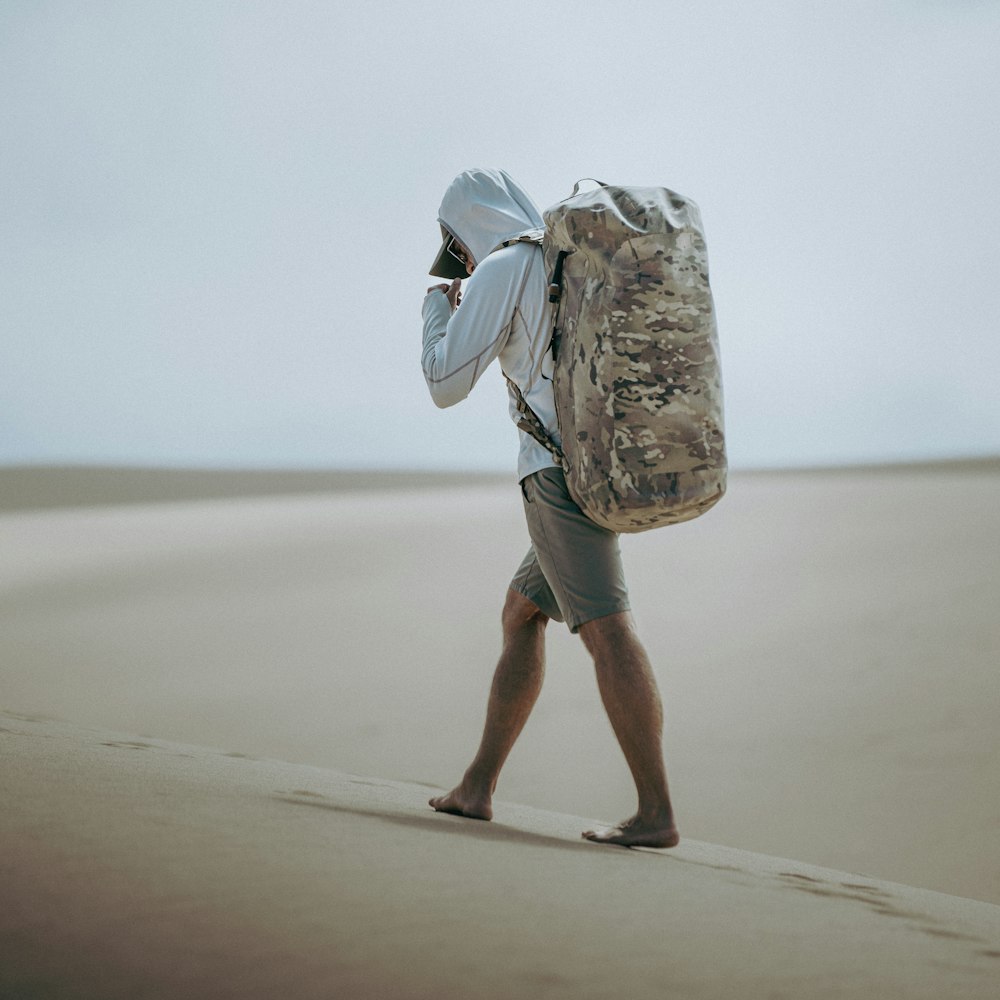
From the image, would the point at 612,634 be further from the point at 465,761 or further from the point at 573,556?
the point at 465,761

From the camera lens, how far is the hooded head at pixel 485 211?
2.91m

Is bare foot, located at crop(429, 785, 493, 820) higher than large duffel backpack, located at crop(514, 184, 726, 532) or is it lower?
lower

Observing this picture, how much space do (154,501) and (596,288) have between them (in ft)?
81.6

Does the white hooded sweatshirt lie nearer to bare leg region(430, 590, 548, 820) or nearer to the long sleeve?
the long sleeve

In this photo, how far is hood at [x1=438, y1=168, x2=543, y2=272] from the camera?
2914mm

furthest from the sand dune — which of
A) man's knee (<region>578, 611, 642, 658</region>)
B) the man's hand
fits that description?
the man's hand

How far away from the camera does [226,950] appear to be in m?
1.76

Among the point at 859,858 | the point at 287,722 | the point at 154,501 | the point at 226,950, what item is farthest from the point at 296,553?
the point at 154,501

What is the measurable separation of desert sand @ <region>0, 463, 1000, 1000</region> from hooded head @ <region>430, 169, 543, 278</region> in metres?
1.36

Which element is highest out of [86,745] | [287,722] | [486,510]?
[486,510]

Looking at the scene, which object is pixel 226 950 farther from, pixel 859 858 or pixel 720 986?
pixel 859 858

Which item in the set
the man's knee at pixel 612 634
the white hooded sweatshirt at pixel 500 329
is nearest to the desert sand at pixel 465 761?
the man's knee at pixel 612 634

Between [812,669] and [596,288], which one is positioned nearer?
[596,288]

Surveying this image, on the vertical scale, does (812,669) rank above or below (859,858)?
above
